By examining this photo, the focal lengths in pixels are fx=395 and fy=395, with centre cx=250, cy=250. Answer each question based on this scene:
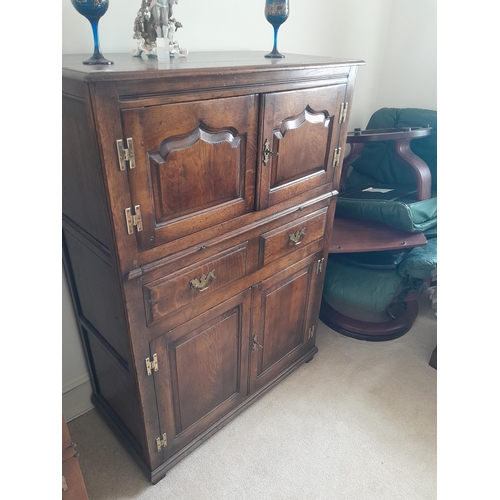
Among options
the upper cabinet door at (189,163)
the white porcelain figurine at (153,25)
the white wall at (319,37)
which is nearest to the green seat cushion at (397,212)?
the white wall at (319,37)

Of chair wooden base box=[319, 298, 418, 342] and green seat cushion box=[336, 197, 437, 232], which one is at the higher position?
green seat cushion box=[336, 197, 437, 232]

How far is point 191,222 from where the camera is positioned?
108 centimetres

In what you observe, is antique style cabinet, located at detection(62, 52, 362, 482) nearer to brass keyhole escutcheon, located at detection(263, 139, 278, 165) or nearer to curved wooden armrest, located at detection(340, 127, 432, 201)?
brass keyhole escutcheon, located at detection(263, 139, 278, 165)

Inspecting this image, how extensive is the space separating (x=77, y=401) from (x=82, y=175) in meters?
1.04

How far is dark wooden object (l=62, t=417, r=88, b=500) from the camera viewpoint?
3.30ft

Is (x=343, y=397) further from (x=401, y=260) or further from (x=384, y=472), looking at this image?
(x=401, y=260)

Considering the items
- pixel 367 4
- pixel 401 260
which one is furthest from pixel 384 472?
pixel 367 4

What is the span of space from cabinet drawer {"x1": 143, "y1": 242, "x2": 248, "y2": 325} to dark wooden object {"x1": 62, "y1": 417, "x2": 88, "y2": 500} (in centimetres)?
36

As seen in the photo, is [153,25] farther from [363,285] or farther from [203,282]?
[363,285]

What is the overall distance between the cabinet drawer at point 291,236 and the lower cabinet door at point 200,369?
0.53ft

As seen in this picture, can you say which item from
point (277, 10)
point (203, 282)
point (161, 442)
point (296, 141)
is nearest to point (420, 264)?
point (296, 141)

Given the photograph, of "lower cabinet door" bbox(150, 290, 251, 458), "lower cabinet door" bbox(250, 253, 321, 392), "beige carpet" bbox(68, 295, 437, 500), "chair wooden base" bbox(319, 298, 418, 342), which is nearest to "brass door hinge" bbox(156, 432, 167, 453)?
"lower cabinet door" bbox(150, 290, 251, 458)

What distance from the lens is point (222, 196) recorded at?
114 centimetres

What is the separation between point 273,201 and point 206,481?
1.01 metres
